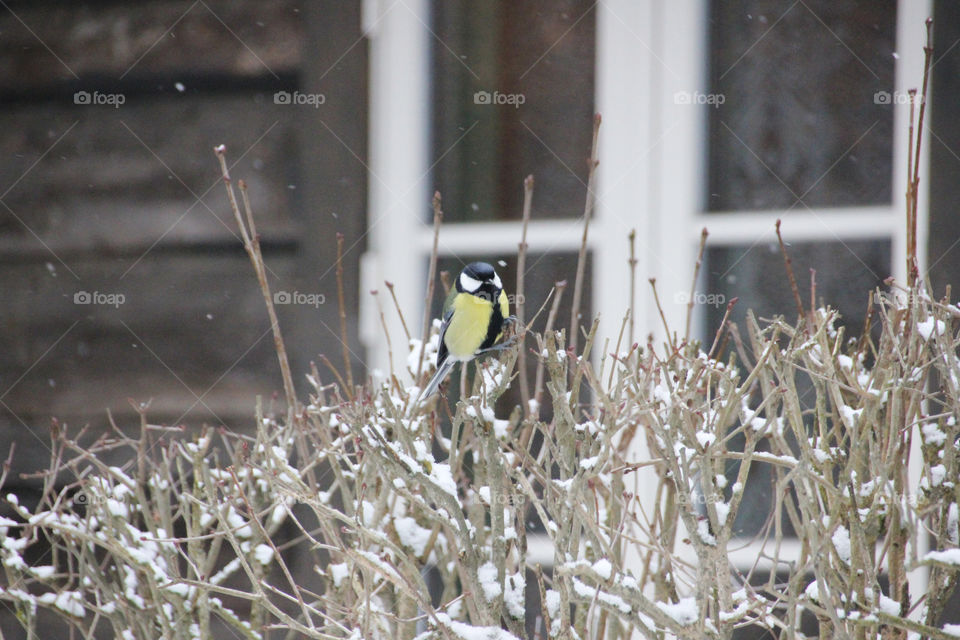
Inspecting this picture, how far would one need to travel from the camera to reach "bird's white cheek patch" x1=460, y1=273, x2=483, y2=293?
183 cm

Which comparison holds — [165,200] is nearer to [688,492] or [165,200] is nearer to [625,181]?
[625,181]

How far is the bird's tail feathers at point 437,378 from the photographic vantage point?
1.70 metres

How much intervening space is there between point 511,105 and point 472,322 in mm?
1365

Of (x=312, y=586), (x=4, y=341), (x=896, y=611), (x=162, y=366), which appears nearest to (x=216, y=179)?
(x=162, y=366)

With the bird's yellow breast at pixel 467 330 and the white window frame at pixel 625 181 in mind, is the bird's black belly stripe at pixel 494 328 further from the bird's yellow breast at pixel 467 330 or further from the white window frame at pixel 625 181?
the white window frame at pixel 625 181

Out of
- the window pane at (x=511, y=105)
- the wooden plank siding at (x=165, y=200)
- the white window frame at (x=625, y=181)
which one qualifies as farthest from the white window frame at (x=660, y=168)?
the wooden plank siding at (x=165, y=200)

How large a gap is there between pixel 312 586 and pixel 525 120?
1745mm

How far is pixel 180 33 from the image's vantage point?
293 centimetres

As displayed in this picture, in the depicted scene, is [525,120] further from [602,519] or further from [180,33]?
[602,519]

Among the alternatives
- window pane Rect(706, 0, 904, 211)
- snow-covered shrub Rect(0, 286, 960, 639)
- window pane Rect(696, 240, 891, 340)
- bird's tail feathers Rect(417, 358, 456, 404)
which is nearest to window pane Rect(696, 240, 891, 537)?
window pane Rect(696, 240, 891, 340)

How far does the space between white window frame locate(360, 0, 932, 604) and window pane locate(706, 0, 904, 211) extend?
0.05 metres

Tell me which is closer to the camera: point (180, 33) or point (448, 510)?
point (448, 510)

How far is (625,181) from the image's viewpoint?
2742 millimetres

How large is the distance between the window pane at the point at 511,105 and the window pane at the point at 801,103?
456 millimetres
